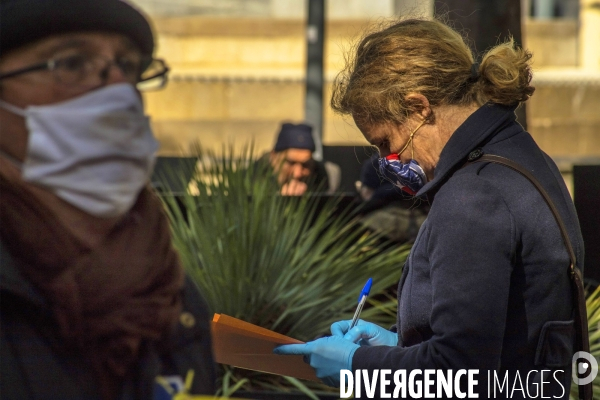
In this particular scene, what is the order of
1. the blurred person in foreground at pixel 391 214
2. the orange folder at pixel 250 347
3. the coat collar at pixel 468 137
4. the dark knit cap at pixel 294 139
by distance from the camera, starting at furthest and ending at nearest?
1. the dark knit cap at pixel 294 139
2. the blurred person in foreground at pixel 391 214
3. the orange folder at pixel 250 347
4. the coat collar at pixel 468 137

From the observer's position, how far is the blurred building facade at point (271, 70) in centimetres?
1531

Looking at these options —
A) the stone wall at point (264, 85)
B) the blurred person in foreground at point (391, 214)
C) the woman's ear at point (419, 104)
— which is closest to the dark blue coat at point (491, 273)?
the woman's ear at point (419, 104)

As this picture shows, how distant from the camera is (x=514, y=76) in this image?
2090 mm

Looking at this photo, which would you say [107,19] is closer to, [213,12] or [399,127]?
[399,127]

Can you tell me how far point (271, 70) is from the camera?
1781cm

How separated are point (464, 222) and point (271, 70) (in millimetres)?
16156

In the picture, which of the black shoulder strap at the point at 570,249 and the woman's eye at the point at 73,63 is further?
the black shoulder strap at the point at 570,249

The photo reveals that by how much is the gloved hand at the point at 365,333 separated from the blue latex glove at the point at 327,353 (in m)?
0.12

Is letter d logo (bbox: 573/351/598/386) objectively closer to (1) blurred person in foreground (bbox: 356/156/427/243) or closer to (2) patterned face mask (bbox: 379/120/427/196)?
(2) patterned face mask (bbox: 379/120/427/196)

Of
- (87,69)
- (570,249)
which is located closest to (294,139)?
(570,249)

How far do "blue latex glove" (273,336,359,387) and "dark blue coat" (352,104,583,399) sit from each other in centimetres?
8

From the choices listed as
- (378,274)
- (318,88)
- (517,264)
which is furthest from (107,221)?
(318,88)

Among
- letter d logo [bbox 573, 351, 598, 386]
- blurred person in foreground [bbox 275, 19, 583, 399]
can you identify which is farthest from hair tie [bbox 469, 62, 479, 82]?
letter d logo [bbox 573, 351, 598, 386]

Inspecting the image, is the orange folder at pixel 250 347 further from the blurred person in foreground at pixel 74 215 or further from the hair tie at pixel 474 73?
the blurred person in foreground at pixel 74 215
